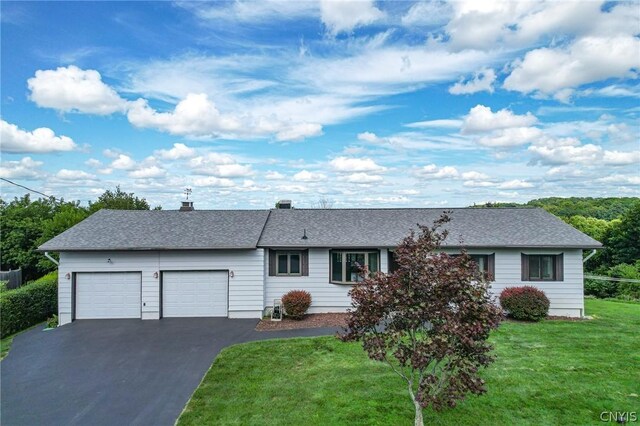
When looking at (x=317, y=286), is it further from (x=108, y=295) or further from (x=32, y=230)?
(x=32, y=230)

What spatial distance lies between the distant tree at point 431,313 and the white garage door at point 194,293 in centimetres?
1037

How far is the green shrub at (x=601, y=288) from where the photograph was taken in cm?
2561

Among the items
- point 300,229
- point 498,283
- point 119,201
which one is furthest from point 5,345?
point 498,283

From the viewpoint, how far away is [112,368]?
981cm

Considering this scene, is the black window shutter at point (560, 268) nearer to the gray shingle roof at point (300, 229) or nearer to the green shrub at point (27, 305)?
the gray shingle roof at point (300, 229)

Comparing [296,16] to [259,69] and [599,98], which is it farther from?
[599,98]

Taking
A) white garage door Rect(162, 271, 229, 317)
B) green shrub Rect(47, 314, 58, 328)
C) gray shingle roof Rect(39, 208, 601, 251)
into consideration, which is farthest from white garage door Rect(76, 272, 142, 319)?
gray shingle roof Rect(39, 208, 601, 251)

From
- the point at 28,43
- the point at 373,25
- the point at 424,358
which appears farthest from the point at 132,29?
the point at 424,358

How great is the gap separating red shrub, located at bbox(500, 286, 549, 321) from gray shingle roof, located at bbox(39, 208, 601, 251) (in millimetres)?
1854

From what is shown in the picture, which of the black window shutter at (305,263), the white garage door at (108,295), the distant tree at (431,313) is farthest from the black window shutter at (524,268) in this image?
the white garage door at (108,295)

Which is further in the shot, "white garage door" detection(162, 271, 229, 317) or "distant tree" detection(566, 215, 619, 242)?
"distant tree" detection(566, 215, 619, 242)

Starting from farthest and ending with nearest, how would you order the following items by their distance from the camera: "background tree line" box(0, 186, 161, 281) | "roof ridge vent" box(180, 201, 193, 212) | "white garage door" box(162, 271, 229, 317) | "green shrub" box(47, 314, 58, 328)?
"background tree line" box(0, 186, 161, 281), "roof ridge vent" box(180, 201, 193, 212), "white garage door" box(162, 271, 229, 317), "green shrub" box(47, 314, 58, 328)

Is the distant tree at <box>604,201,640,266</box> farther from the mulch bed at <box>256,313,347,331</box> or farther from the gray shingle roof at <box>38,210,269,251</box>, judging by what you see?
the gray shingle roof at <box>38,210,269,251</box>

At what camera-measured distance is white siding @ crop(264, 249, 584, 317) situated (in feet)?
48.4
